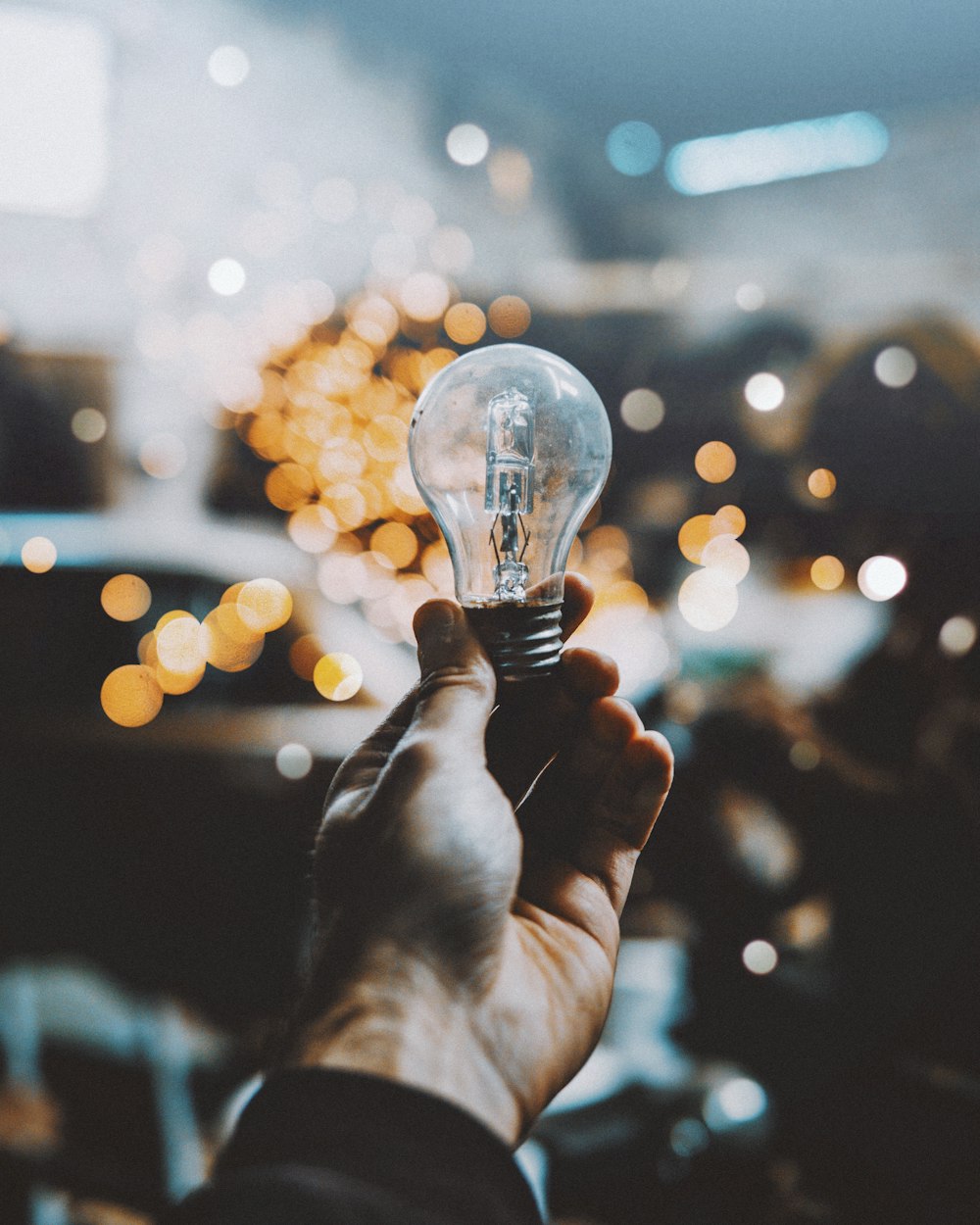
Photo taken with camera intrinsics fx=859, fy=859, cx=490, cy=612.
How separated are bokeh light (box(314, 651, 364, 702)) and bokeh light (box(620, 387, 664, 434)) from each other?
7.01 feet

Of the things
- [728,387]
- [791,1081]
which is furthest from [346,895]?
[728,387]

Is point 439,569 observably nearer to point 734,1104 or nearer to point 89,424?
point 89,424

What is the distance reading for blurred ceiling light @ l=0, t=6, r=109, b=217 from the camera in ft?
9.69

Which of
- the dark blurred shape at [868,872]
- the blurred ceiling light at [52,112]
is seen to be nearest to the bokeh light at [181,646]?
the dark blurred shape at [868,872]

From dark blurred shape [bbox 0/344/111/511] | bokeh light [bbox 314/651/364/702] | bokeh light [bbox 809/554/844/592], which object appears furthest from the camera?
dark blurred shape [bbox 0/344/111/511]

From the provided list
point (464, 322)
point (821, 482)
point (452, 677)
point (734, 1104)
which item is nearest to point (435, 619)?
point (452, 677)

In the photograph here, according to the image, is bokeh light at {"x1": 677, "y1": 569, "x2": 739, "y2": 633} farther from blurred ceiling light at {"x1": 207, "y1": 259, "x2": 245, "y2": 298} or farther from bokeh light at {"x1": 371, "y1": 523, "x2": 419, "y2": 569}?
blurred ceiling light at {"x1": 207, "y1": 259, "x2": 245, "y2": 298}

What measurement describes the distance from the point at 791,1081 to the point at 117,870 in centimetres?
170

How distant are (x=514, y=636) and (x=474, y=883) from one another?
229 millimetres

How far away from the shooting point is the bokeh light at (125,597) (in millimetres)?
2250

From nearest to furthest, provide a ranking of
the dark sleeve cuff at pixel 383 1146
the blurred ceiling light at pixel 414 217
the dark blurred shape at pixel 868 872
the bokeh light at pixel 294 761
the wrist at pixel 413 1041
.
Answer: the dark sleeve cuff at pixel 383 1146, the wrist at pixel 413 1041, the dark blurred shape at pixel 868 872, the bokeh light at pixel 294 761, the blurred ceiling light at pixel 414 217

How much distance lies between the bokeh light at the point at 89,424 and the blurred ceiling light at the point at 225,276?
752 millimetres

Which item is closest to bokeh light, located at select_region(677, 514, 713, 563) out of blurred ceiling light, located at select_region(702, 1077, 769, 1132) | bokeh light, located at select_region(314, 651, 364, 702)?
bokeh light, located at select_region(314, 651, 364, 702)

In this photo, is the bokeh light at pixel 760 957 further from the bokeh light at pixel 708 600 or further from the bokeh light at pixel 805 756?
the bokeh light at pixel 708 600
